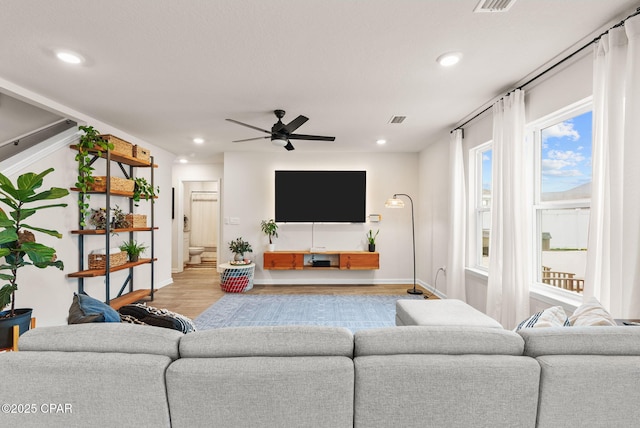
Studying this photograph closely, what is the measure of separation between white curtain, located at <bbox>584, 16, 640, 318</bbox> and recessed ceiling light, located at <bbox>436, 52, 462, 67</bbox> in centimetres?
87

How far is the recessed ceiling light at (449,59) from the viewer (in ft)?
7.77

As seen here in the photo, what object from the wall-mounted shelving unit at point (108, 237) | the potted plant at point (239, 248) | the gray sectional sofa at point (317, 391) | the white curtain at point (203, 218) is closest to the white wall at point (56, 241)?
the wall-mounted shelving unit at point (108, 237)

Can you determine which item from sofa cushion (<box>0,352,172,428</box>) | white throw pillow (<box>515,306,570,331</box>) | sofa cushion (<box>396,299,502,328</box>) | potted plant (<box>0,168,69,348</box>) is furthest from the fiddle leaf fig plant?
white throw pillow (<box>515,306,570,331</box>)

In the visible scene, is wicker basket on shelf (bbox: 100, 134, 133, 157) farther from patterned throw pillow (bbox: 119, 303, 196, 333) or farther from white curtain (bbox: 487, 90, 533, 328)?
white curtain (bbox: 487, 90, 533, 328)

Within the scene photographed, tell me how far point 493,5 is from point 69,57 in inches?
119

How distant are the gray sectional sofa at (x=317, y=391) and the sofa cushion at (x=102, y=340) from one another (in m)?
0.04

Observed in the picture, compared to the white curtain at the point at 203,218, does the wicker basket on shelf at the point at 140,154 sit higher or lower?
higher

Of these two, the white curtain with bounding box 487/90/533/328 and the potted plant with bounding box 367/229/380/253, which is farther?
the potted plant with bounding box 367/229/380/253

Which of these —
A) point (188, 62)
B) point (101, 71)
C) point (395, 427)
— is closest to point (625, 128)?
point (395, 427)

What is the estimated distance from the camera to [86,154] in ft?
11.8

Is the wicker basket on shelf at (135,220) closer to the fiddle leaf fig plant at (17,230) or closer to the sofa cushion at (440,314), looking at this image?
the fiddle leaf fig plant at (17,230)

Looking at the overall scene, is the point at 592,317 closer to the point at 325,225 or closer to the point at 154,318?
the point at 154,318

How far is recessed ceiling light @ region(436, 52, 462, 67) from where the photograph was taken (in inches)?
93.3

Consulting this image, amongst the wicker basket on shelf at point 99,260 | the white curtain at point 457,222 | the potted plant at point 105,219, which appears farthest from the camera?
the white curtain at point 457,222
